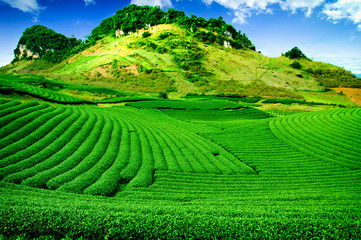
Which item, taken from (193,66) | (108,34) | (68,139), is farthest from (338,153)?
(108,34)

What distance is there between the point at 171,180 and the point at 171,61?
127259 mm

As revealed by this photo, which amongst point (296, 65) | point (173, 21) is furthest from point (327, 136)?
point (173, 21)

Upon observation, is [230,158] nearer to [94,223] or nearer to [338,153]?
[338,153]

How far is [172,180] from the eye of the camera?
62.4ft

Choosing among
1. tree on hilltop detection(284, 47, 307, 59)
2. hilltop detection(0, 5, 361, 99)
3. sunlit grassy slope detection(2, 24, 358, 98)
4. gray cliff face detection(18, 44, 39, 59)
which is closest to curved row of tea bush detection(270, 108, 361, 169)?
hilltop detection(0, 5, 361, 99)

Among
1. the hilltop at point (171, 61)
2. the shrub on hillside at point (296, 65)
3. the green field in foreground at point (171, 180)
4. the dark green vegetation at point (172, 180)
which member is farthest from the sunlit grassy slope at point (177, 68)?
the green field in foreground at point (171, 180)

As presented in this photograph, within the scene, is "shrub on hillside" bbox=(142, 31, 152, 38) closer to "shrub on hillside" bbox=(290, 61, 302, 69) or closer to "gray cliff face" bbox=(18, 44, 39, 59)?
"gray cliff face" bbox=(18, 44, 39, 59)

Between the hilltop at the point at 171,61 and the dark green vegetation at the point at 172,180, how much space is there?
236 feet

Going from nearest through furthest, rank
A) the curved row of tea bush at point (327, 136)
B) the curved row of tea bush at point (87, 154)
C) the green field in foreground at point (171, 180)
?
the green field in foreground at point (171, 180), the curved row of tea bush at point (87, 154), the curved row of tea bush at point (327, 136)

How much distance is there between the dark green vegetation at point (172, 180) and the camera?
32.2ft

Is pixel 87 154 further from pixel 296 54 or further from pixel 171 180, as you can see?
pixel 296 54

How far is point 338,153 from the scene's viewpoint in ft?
92.3

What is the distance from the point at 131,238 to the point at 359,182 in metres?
25.9

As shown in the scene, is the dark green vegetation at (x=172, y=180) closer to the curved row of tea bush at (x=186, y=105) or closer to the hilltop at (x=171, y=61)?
the curved row of tea bush at (x=186, y=105)
